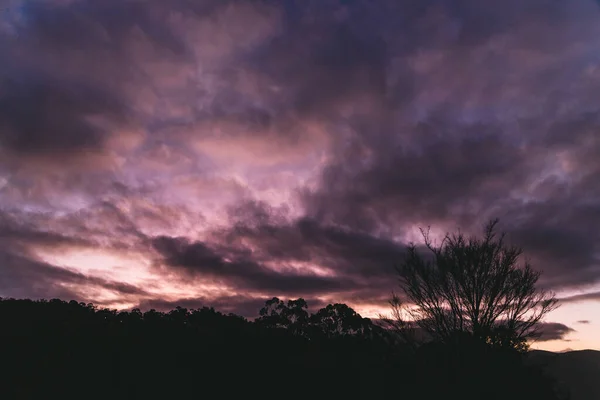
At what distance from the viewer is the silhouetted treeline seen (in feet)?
56.1

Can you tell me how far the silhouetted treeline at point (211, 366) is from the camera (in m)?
17.1

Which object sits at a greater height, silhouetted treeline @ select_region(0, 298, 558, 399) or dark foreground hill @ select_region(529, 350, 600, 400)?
dark foreground hill @ select_region(529, 350, 600, 400)

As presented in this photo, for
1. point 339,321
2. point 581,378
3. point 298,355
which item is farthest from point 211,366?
point 581,378

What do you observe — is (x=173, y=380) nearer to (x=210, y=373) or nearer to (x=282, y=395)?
(x=210, y=373)

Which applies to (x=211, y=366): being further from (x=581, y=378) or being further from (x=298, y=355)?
(x=581, y=378)

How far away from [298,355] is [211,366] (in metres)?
5.53

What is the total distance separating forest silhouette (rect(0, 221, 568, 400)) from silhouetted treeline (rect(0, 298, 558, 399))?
0.05 metres

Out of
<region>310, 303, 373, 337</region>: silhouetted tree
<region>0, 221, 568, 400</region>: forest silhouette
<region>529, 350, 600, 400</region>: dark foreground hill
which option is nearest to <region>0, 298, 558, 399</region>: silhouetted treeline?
<region>0, 221, 568, 400</region>: forest silhouette

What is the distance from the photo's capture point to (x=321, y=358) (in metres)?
23.0

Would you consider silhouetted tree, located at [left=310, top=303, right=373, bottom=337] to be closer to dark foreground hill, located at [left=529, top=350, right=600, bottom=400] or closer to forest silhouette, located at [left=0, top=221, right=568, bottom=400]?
forest silhouette, located at [left=0, top=221, right=568, bottom=400]

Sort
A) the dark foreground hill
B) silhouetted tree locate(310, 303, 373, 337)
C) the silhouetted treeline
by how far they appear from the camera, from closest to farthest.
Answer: the silhouetted treeline, silhouetted tree locate(310, 303, 373, 337), the dark foreground hill

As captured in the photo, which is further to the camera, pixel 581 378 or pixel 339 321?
pixel 581 378

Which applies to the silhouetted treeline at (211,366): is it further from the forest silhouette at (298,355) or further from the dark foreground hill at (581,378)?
the dark foreground hill at (581,378)

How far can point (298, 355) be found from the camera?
2388 cm
